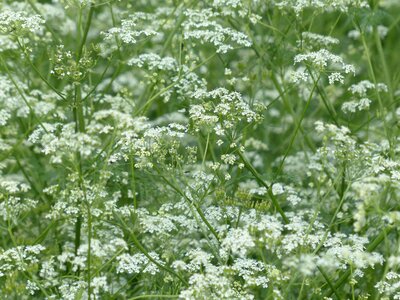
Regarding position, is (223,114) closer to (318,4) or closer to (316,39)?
(318,4)

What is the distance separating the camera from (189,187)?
4516 millimetres

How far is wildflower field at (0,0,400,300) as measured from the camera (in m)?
4.21

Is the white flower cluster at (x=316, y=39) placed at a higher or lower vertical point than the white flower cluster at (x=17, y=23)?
higher

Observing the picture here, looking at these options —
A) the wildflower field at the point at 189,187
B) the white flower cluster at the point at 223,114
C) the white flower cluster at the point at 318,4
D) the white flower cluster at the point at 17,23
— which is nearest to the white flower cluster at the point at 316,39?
the wildflower field at the point at 189,187

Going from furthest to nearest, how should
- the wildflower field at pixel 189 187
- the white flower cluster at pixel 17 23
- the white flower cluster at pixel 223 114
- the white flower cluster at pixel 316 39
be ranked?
the white flower cluster at pixel 316 39 < the white flower cluster at pixel 17 23 < the white flower cluster at pixel 223 114 < the wildflower field at pixel 189 187

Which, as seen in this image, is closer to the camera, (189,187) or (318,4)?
(189,187)

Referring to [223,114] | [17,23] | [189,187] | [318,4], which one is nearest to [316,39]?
[318,4]

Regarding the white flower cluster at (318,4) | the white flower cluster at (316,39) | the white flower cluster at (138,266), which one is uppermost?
the white flower cluster at (318,4)

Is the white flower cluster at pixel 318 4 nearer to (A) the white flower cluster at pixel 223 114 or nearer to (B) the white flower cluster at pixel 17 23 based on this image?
(A) the white flower cluster at pixel 223 114

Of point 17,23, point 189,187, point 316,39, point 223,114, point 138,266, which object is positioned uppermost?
Result: point 316,39

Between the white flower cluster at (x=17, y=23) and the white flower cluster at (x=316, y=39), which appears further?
the white flower cluster at (x=316, y=39)

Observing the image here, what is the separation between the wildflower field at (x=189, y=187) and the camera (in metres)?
4.21

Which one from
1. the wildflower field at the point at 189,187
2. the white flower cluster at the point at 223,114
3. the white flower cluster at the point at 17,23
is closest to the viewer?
the wildflower field at the point at 189,187

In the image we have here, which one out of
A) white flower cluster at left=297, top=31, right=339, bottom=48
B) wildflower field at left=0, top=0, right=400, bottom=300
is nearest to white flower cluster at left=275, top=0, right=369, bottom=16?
wildflower field at left=0, top=0, right=400, bottom=300
